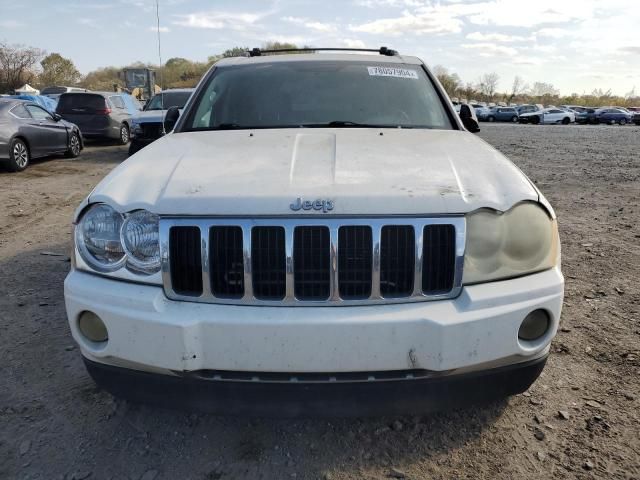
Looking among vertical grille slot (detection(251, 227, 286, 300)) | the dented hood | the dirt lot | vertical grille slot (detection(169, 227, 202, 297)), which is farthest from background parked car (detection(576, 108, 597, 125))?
vertical grille slot (detection(169, 227, 202, 297))

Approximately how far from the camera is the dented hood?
2023 mm

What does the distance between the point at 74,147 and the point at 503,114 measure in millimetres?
45742

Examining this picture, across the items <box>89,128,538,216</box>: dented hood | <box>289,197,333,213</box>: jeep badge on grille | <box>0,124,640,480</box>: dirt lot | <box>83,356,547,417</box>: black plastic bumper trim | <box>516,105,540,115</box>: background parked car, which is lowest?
<box>0,124,640,480</box>: dirt lot

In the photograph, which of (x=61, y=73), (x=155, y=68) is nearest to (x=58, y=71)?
(x=61, y=73)

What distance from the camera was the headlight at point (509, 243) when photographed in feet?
6.70

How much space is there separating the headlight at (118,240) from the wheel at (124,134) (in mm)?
15341

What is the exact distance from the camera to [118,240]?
6.95 feet

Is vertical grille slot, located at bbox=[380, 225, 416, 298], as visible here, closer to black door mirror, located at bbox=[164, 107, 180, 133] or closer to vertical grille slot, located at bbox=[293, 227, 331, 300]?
vertical grille slot, located at bbox=[293, 227, 331, 300]

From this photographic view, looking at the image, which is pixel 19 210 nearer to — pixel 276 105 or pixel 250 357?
pixel 276 105

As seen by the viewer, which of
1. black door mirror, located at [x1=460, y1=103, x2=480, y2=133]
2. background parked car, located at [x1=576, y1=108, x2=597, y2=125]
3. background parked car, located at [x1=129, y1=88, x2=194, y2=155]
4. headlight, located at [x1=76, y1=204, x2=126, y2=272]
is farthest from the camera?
background parked car, located at [x1=576, y1=108, x2=597, y2=125]

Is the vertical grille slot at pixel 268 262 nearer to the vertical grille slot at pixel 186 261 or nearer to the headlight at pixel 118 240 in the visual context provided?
the vertical grille slot at pixel 186 261

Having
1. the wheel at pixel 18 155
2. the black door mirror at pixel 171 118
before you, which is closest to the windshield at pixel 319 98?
the black door mirror at pixel 171 118

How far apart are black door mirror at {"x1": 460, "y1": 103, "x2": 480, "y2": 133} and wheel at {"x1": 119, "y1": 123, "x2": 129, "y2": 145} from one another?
568 inches

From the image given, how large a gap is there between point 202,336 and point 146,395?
1.36 feet
